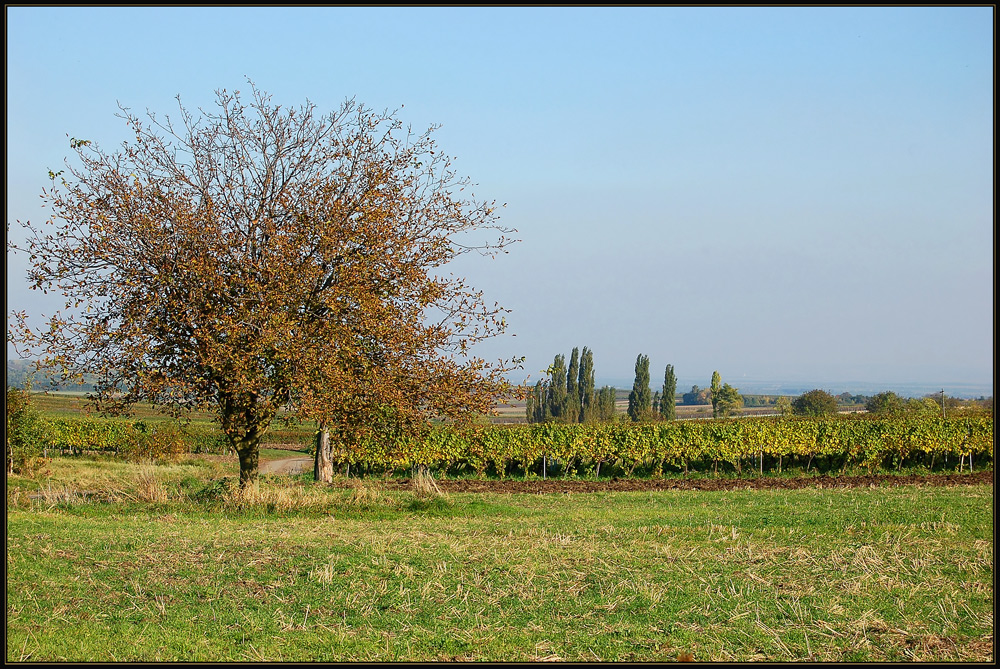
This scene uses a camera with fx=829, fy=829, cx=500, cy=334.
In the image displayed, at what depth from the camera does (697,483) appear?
66.0 feet

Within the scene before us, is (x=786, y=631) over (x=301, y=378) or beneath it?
beneath

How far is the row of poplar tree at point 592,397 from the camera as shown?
53.3 metres

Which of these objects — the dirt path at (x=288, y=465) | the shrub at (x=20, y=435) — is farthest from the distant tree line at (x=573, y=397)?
the shrub at (x=20, y=435)

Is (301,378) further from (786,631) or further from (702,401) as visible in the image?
(702,401)

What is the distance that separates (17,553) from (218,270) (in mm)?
5348

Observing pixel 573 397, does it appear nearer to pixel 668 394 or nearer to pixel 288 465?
pixel 668 394

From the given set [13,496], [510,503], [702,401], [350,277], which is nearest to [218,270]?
[350,277]

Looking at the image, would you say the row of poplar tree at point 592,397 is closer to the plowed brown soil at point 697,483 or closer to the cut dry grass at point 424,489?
the plowed brown soil at point 697,483

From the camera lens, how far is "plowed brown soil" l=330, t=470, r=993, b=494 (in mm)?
18938

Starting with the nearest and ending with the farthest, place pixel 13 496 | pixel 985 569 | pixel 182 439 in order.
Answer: pixel 985 569, pixel 13 496, pixel 182 439

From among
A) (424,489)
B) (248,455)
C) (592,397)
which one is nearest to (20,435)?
(248,455)

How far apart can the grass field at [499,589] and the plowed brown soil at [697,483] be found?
26.9 feet

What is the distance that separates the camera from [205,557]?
7.33 metres

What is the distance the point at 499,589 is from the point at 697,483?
14.9 metres
